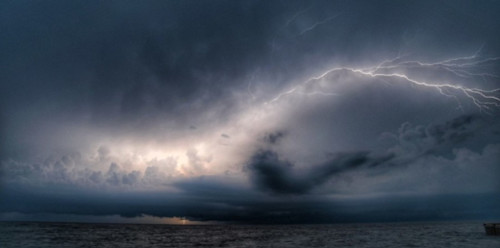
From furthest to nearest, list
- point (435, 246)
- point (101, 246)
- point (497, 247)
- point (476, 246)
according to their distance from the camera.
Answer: point (101, 246) → point (435, 246) → point (476, 246) → point (497, 247)

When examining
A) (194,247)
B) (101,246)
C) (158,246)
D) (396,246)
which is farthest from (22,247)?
(396,246)

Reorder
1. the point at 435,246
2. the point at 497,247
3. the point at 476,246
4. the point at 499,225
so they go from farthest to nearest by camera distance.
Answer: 1. the point at 499,225
2. the point at 435,246
3. the point at 476,246
4. the point at 497,247

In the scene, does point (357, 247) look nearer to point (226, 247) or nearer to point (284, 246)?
point (284, 246)

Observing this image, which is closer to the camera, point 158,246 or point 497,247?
point 497,247

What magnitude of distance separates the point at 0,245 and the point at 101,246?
16588mm

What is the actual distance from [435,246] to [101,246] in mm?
59434

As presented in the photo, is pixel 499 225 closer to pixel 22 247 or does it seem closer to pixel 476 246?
pixel 476 246

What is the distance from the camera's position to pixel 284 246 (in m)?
57.7

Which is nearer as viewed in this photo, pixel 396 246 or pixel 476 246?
pixel 476 246

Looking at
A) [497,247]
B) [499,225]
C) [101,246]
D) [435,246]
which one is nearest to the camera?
[497,247]

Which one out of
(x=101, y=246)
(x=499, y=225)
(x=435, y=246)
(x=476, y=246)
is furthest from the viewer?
(x=499, y=225)

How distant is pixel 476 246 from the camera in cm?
4697

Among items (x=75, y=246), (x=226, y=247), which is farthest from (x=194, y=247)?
(x=75, y=246)

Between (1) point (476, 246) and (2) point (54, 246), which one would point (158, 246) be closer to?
(2) point (54, 246)
